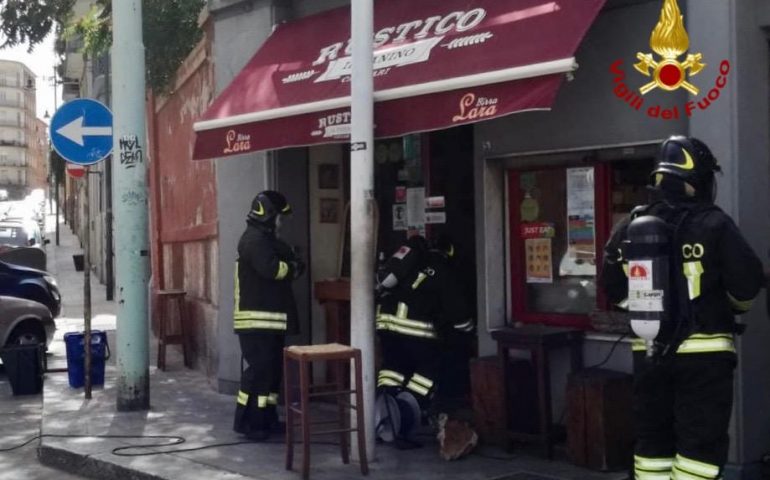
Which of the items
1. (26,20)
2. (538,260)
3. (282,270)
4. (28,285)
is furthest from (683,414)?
(28,285)

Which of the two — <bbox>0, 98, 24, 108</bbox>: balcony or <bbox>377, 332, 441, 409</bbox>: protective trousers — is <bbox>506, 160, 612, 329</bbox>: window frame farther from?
<bbox>0, 98, 24, 108</bbox>: balcony

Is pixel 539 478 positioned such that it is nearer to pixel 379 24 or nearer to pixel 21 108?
pixel 379 24

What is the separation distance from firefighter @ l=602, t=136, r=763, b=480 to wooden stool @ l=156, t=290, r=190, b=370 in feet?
26.7

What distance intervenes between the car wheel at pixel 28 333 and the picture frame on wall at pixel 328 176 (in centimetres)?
492

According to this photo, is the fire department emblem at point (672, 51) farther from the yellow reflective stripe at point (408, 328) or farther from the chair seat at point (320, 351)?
the chair seat at point (320, 351)

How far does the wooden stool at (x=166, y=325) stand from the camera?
1260 centimetres

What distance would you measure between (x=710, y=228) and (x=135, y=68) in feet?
19.8

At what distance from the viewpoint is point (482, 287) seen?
8156 mm

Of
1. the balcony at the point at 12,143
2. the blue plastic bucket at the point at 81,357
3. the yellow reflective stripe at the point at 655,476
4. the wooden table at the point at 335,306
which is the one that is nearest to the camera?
the yellow reflective stripe at the point at 655,476

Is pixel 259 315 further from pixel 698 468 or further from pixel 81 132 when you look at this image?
pixel 698 468

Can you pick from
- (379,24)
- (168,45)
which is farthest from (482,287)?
(168,45)

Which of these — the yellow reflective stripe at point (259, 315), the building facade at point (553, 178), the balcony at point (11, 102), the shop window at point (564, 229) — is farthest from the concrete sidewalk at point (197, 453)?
the balcony at point (11, 102)

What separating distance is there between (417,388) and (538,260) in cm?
135

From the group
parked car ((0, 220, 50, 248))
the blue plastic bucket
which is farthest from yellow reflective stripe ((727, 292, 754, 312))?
parked car ((0, 220, 50, 248))
